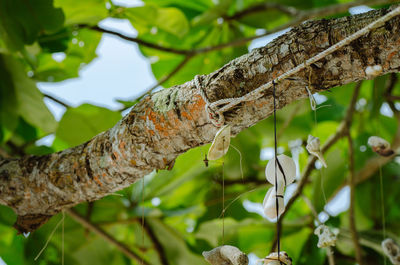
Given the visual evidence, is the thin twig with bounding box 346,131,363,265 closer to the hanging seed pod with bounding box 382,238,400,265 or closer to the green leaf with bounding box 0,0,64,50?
the hanging seed pod with bounding box 382,238,400,265

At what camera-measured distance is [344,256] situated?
854mm

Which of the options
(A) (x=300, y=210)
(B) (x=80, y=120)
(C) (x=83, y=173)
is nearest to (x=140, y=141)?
(C) (x=83, y=173)

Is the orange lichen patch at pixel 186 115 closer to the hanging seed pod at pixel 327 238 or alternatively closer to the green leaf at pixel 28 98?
the hanging seed pod at pixel 327 238

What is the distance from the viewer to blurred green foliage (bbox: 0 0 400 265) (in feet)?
2.39

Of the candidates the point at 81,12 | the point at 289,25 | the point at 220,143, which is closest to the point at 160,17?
the point at 81,12

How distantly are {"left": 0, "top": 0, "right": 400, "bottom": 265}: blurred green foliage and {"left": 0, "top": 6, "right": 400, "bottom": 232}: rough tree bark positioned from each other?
6cm

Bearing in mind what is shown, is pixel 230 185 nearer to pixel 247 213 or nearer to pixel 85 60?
pixel 247 213

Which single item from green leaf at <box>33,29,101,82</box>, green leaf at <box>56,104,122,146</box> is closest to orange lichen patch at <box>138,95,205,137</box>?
green leaf at <box>56,104,122,146</box>

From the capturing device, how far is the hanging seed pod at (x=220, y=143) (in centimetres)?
37

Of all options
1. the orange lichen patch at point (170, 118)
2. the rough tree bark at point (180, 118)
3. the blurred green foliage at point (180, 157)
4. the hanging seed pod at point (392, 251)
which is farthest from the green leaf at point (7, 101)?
the hanging seed pod at point (392, 251)

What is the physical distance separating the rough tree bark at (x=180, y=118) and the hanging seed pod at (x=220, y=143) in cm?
4

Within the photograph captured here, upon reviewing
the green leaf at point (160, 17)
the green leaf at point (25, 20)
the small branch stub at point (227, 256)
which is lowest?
the small branch stub at point (227, 256)

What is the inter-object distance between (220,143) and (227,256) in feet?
0.29

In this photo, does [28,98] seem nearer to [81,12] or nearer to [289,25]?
[81,12]
